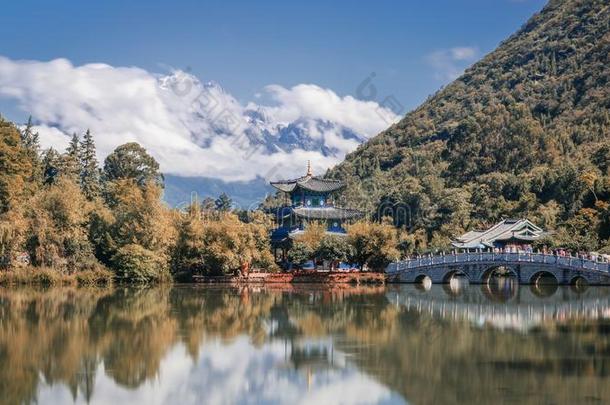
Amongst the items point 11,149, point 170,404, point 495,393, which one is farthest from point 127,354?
point 11,149

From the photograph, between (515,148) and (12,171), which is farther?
(515,148)

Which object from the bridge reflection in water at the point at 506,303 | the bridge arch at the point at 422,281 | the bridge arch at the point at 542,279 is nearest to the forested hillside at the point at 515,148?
the bridge arch at the point at 542,279

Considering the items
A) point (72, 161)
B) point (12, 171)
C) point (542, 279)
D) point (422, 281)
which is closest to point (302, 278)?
point (422, 281)

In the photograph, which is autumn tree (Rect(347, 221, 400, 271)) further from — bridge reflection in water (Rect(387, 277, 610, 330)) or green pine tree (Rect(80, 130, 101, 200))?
green pine tree (Rect(80, 130, 101, 200))

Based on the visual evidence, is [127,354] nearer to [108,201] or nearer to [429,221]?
[108,201]

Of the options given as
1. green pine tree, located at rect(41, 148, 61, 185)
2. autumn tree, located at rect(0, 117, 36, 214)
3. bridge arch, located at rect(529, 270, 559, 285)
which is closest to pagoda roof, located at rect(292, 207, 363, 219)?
bridge arch, located at rect(529, 270, 559, 285)

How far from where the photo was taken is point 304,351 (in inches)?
841

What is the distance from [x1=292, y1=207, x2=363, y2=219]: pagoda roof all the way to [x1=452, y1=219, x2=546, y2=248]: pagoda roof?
23.3 feet

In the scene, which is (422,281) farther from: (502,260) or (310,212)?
(310,212)

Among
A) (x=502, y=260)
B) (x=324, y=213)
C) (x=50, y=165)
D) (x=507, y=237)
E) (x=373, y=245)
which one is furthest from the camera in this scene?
(x=50, y=165)

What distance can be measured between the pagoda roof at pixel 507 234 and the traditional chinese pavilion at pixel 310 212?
24.7ft

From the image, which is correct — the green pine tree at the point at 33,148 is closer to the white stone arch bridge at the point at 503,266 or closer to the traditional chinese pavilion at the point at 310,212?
the traditional chinese pavilion at the point at 310,212

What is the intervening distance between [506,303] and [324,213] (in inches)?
925

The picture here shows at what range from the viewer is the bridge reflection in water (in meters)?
27.9
